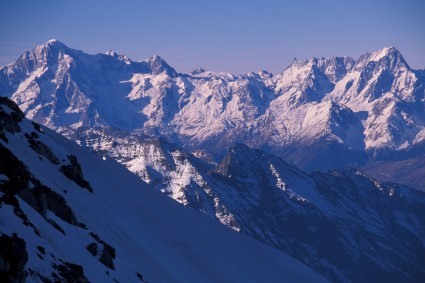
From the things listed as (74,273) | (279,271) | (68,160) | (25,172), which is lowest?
(74,273)

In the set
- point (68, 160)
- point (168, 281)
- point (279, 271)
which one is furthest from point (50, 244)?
point (279, 271)

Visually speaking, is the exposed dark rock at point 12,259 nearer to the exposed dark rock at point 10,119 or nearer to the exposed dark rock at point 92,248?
the exposed dark rock at point 92,248

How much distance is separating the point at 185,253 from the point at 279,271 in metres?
31.4

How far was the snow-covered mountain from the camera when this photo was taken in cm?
4488

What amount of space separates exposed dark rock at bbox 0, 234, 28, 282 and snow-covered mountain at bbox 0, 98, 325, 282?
0.17 ft

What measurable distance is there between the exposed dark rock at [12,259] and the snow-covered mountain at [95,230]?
0.05 m

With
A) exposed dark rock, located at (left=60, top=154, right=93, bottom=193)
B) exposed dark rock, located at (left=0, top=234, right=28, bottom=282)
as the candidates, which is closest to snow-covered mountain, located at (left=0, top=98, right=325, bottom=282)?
exposed dark rock, located at (left=0, top=234, right=28, bottom=282)

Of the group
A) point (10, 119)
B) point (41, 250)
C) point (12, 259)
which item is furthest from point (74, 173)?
point (12, 259)

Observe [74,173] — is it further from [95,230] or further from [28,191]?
[28,191]

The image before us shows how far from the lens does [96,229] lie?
66.8 meters

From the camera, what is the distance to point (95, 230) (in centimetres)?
6562

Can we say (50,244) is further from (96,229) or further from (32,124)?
(32,124)

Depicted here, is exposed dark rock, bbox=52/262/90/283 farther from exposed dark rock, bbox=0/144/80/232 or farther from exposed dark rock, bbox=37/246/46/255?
exposed dark rock, bbox=0/144/80/232

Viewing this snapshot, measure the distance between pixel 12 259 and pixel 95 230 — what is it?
28.4m
